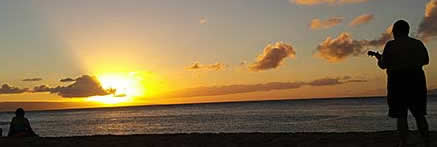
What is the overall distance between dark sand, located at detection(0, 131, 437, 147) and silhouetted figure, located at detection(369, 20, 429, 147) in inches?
105

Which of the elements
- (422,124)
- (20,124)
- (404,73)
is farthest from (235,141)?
(20,124)

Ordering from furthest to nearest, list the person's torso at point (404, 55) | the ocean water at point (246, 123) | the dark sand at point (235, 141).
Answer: the ocean water at point (246, 123), the dark sand at point (235, 141), the person's torso at point (404, 55)

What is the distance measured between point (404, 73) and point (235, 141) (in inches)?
192

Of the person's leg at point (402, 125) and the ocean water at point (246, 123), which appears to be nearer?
the person's leg at point (402, 125)

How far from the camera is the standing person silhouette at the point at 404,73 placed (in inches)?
301

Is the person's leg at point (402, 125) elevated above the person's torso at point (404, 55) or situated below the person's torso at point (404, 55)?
below

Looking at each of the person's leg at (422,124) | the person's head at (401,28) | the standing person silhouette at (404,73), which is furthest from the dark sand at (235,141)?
the person's head at (401,28)

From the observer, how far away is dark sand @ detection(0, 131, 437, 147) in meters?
10.9

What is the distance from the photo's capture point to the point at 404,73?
301 inches

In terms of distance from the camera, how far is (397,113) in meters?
7.73

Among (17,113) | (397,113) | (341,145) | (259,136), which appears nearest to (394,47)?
(397,113)

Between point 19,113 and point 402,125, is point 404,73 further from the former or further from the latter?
point 19,113

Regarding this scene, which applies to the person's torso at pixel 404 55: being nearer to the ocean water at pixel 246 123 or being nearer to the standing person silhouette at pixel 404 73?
the standing person silhouette at pixel 404 73

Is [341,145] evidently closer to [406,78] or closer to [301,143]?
[301,143]
